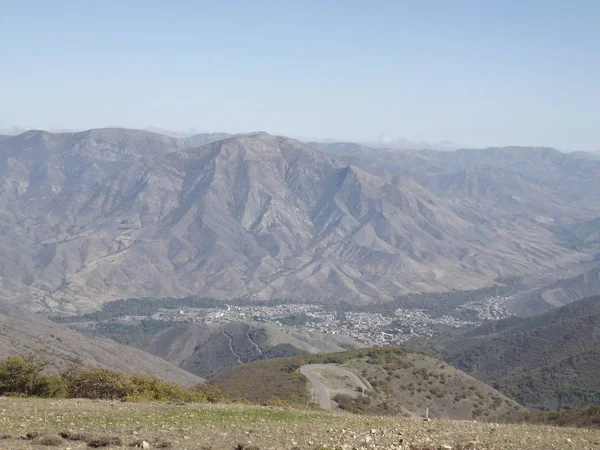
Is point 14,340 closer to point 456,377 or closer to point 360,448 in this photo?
point 456,377

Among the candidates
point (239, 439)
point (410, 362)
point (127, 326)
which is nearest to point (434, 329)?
point (127, 326)

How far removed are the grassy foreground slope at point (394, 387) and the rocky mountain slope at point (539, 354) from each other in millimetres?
18178

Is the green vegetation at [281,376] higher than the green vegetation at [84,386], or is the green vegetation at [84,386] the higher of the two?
the green vegetation at [84,386]

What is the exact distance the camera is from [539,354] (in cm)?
10994

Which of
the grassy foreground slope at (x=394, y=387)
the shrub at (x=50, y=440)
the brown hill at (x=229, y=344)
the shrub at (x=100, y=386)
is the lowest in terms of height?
the brown hill at (x=229, y=344)

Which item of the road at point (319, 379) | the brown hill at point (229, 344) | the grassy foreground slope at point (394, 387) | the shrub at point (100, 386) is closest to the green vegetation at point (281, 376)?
the grassy foreground slope at point (394, 387)

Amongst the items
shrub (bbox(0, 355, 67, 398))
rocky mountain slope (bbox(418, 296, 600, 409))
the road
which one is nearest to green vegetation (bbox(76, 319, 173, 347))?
rocky mountain slope (bbox(418, 296, 600, 409))

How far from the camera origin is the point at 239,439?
66.8ft

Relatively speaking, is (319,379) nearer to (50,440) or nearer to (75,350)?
(50,440)

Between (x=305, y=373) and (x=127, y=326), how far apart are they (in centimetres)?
13256

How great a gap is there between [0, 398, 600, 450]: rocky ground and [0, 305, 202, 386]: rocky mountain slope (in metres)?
55.2

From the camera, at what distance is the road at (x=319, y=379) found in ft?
171

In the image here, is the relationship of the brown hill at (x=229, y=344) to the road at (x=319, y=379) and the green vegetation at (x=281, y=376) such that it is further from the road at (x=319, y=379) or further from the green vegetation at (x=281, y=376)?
the road at (x=319, y=379)

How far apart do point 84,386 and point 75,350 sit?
61546 millimetres
